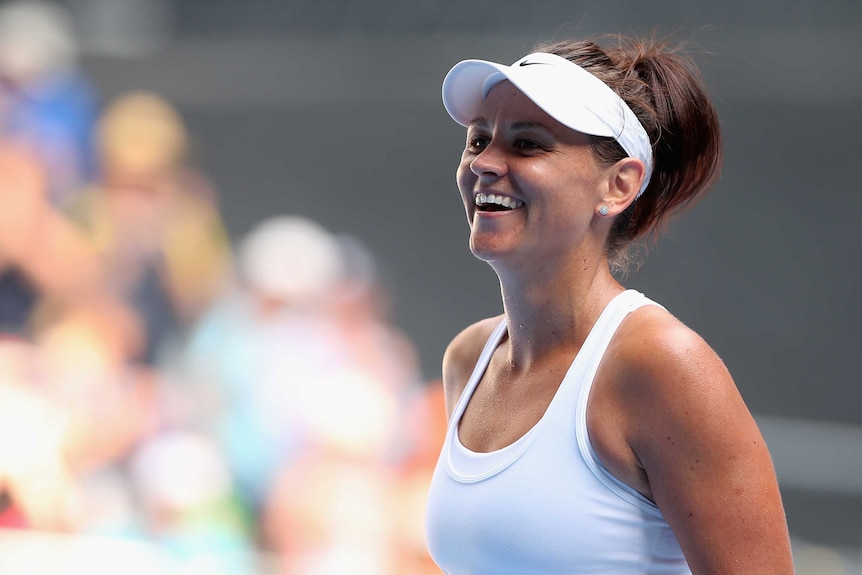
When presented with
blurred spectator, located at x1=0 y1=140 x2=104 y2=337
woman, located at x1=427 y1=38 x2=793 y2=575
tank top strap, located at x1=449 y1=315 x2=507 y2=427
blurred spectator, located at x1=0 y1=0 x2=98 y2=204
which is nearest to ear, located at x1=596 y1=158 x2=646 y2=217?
woman, located at x1=427 y1=38 x2=793 y2=575

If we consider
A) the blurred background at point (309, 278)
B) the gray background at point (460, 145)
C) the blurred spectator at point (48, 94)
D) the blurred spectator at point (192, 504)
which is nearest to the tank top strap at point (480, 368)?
the blurred background at point (309, 278)

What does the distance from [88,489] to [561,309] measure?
254 cm

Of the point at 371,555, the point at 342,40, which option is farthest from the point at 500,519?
the point at 342,40

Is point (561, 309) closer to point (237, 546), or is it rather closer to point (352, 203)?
point (237, 546)

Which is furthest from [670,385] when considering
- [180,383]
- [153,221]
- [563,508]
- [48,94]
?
[48,94]

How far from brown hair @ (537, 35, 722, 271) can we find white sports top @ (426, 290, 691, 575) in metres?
0.16

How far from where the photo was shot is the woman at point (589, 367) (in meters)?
0.82

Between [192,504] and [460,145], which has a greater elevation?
[460,145]

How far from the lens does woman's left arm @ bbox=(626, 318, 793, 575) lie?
0.81 m

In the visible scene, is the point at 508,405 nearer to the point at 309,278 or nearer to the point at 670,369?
the point at 670,369

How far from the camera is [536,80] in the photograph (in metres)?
0.96

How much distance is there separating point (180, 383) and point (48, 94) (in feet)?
4.68

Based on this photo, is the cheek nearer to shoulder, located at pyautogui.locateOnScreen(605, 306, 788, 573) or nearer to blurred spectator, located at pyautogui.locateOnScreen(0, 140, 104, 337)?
shoulder, located at pyautogui.locateOnScreen(605, 306, 788, 573)

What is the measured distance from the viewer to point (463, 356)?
4.05 feet
